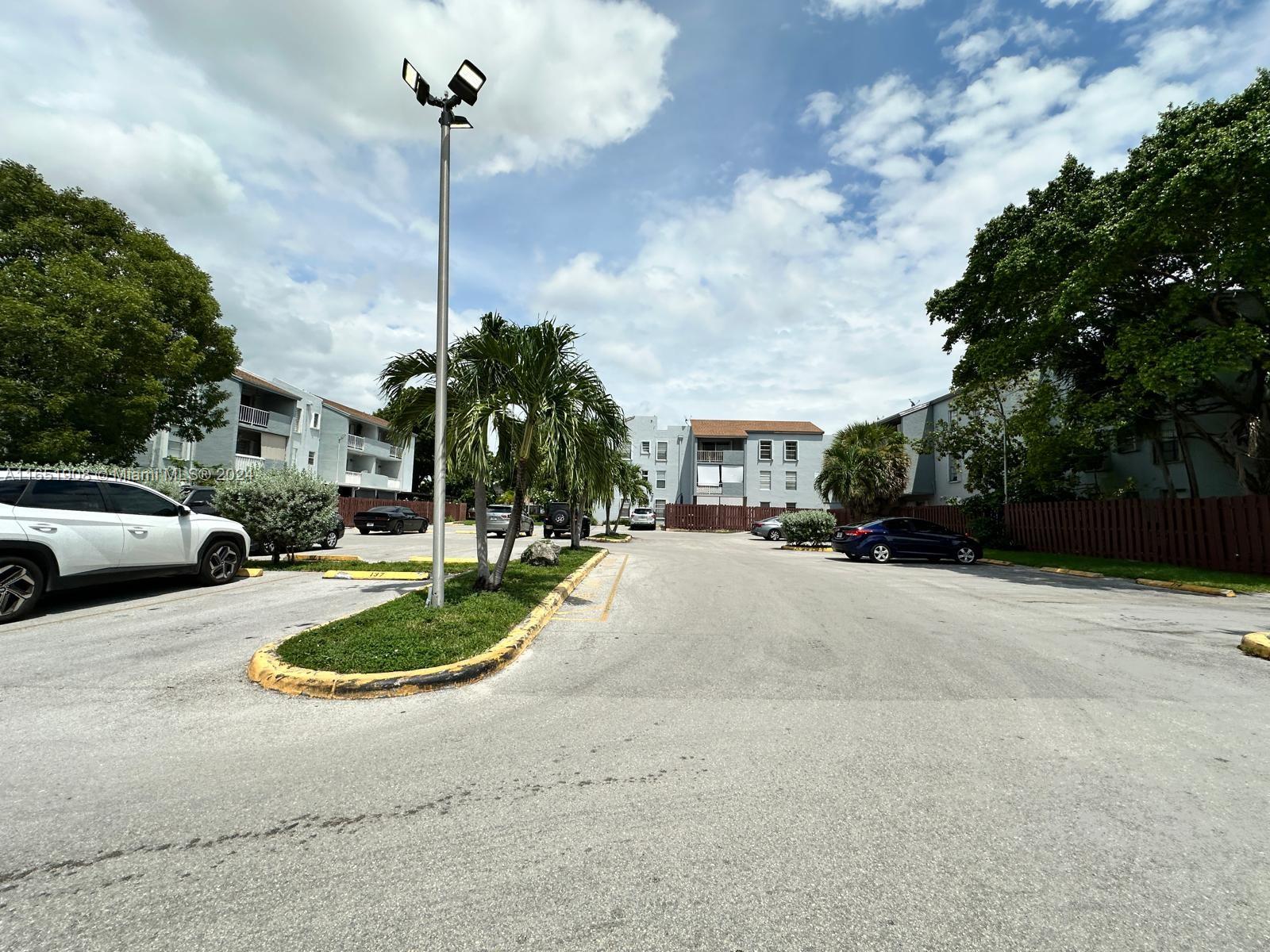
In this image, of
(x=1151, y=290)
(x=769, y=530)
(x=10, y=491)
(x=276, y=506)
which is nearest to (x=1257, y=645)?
(x=10, y=491)

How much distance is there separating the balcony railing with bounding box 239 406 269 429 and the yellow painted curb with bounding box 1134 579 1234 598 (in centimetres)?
4365

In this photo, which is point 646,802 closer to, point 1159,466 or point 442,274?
point 442,274

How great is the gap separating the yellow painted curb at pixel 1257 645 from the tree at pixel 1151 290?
10.1 m

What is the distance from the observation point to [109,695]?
5.11 metres

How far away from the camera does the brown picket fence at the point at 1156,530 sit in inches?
623

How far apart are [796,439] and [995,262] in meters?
38.3

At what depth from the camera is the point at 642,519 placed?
47.9 meters

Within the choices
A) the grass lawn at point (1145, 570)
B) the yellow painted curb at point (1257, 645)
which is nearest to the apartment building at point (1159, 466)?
the grass lawn at point (1145, 570)

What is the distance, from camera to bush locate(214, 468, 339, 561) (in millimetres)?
13312

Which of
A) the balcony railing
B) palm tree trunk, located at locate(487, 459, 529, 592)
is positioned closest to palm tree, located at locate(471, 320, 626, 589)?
palm tree trunk, located at locate(487, 459, 529, 592)

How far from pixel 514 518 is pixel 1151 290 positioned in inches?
776

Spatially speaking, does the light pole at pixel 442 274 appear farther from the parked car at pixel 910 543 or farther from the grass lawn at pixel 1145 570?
the parked car at pixel 910 543

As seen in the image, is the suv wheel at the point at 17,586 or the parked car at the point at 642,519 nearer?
the suv wheel at the point at 17,586

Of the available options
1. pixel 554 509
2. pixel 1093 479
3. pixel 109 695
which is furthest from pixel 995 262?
pixel 109 695
